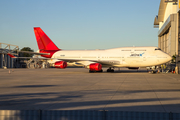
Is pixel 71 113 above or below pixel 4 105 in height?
above

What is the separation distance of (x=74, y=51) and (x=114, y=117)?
1423 inches

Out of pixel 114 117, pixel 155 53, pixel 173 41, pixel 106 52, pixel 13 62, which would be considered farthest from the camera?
pixel 13 62

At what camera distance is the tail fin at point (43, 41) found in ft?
138

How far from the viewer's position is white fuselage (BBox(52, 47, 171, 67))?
33500 millimetres

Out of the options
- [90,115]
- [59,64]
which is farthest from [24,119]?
[59,64]

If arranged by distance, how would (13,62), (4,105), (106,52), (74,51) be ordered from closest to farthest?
(4,105) → (106,52) → (74,51) → (13,62)

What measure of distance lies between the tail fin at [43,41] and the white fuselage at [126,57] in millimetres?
6695

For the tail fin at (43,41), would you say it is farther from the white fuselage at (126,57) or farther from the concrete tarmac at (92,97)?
the concrete tarmac at (92,97)

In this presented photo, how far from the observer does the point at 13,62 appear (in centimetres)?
9075

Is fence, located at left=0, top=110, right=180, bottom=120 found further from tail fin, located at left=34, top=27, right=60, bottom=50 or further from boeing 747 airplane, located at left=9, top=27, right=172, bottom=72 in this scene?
tail fin, located at left=34, top=27, right=60, bottom=50

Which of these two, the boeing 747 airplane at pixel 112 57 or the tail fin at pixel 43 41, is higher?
the tail fin at pixel 43 41

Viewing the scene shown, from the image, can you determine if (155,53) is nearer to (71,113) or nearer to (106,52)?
(106,52)

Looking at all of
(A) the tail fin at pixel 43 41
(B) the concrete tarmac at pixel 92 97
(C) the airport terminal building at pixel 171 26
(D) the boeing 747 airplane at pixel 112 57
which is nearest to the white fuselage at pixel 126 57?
Result: (D) the boeing 747 airplane at pixel 112 57

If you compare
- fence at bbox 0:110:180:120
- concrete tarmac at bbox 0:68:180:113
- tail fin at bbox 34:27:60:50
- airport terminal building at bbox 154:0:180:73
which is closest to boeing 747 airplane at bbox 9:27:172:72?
tail fin at bbox 34:27:60:50
